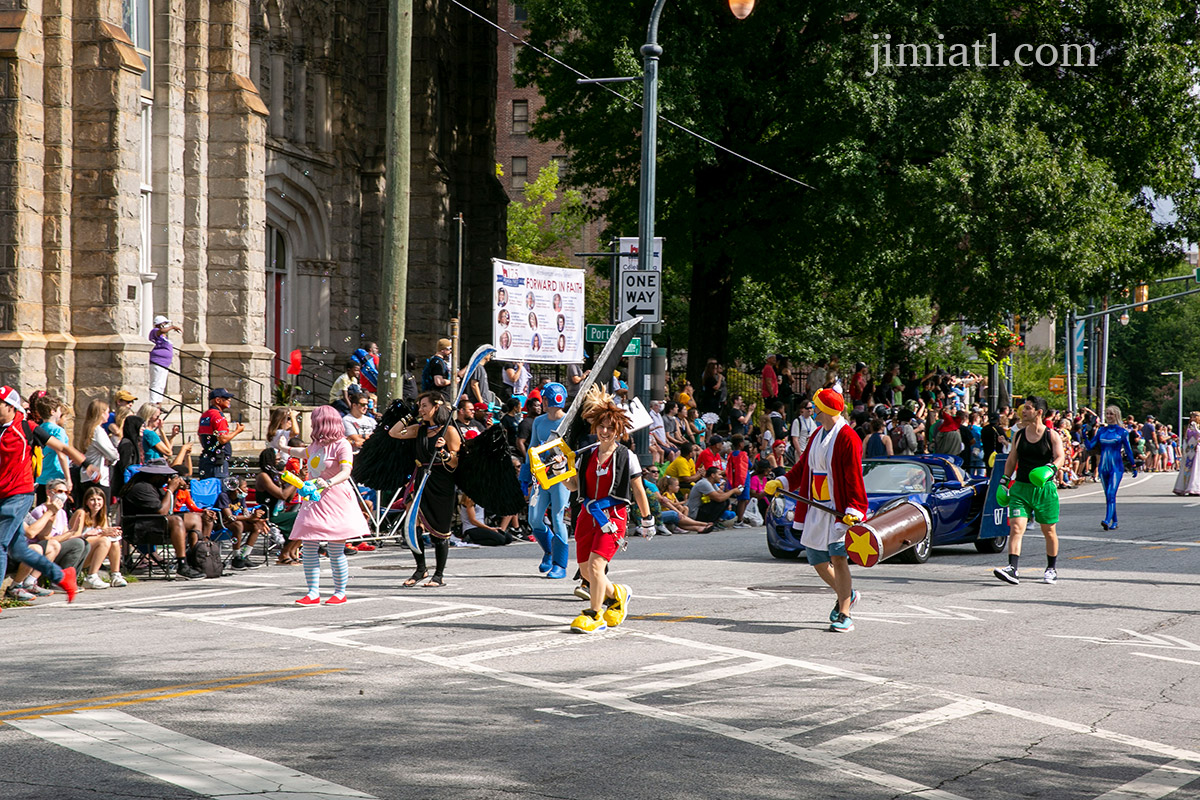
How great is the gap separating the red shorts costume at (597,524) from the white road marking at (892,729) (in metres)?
3.26

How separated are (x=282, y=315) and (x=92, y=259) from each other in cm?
1087

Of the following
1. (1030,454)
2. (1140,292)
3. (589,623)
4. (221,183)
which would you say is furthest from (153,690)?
(1140,292)

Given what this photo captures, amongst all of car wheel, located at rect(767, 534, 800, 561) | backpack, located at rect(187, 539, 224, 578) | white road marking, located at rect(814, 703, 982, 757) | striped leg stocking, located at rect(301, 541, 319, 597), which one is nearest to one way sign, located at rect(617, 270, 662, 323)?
car wheel, located at rect(767, 534, 800, 561)

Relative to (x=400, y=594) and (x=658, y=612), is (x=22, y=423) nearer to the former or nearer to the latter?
(x=400, y=594)

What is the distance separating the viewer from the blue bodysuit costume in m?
21.0

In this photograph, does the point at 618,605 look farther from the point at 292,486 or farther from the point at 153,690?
the point at 292,486

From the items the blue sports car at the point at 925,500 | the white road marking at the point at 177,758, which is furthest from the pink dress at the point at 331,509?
the blue sports car at the point at 925,500

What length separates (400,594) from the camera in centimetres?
1259

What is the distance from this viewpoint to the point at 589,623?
10.5 meters

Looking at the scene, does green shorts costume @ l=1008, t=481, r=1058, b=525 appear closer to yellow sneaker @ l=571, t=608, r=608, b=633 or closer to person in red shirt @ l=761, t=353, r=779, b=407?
yellow sneaker @ l=571, t=608, r=608, b=633

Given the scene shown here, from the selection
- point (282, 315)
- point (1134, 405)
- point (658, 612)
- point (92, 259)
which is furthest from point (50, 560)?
point (1134, 405)

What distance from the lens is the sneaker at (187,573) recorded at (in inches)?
567

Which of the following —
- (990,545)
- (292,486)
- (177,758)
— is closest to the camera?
(177,758)

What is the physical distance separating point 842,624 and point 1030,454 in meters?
4.45
